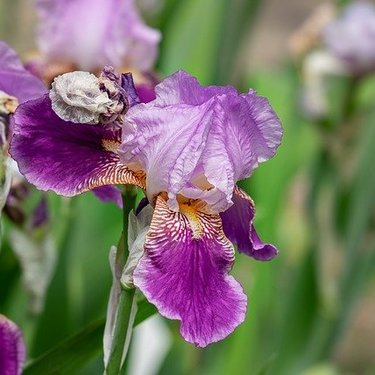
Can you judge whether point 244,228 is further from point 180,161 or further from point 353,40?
point 353,40

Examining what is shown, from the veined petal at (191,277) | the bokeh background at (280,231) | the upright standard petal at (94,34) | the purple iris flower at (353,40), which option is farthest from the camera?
the purple iris flower at (353,40)

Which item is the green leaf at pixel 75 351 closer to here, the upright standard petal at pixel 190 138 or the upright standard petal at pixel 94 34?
the upright standard petal at pixel 190 138

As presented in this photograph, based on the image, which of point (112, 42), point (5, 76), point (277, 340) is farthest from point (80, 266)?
point (5, 76)

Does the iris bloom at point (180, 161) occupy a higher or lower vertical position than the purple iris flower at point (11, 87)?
higher

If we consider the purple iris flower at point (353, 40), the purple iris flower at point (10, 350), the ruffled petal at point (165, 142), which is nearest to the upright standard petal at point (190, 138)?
the ruffled petal at point (165, 142)

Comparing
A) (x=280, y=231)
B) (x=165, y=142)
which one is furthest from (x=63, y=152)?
(x=280, y=231)

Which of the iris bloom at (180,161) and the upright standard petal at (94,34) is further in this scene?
the upright standard petal at (94,34)

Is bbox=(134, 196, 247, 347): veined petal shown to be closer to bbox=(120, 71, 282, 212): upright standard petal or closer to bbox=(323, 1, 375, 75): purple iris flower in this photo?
bbox=(120, 71, 282, 212): upright standard petal
